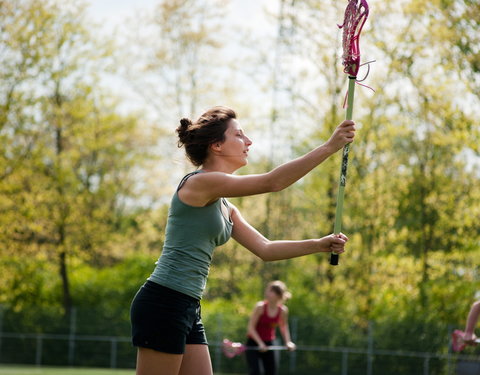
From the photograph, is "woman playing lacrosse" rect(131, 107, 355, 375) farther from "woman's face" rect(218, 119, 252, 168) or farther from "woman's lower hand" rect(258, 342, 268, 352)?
"woman's lower hand" rect(258, 342, 268, 352)

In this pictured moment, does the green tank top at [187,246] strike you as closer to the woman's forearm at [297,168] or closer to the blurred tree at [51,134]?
the woman's forearm at [297,168]

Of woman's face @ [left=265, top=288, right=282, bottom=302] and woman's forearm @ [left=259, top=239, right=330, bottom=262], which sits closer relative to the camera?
woman's forearm @ [left=259, top=239, right=330, bottom=262]

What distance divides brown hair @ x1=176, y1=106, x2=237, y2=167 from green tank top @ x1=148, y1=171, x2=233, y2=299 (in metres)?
0.30

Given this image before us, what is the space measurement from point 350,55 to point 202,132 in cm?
82

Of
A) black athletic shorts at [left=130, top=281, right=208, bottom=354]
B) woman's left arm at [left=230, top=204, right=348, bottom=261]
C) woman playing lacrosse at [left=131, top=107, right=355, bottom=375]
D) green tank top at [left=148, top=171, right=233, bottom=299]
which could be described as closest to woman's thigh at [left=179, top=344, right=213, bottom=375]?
woman playing lacrosse at [left=131, top=107, right=355, bottom=375]

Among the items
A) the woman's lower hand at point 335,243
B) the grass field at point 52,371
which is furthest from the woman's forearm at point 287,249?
the grass field at point 52,371

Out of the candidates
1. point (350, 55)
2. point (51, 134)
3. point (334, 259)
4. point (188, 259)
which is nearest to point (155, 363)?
point (188, 259)

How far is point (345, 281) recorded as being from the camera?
2153 cm

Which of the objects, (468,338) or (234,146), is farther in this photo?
(468,338)

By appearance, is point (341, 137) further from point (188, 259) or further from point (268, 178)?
point (188, 259)

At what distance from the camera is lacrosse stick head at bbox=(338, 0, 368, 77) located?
4090mm

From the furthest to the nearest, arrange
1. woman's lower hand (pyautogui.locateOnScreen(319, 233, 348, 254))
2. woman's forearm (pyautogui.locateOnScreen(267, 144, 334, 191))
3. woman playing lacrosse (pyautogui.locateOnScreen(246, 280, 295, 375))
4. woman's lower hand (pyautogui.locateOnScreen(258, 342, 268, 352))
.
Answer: woman playing lacrosse (pyautogui.locateOnScreen(246, 280, 295, 375))
woman's lower hand (pyautogui.locateOnScreen(258, 342, 268, 352))
woman's lower hand (pyautogui.locateOnScreen(319, 233, 348, 254))
woman's forearm (pyautogui.locateOnScreen(267, 144, 334, 191))

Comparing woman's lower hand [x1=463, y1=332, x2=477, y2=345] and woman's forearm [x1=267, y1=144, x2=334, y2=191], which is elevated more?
woman's forearm [x1=267, y1=144, x2=334, y2=191]

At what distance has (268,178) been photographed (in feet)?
12.4
